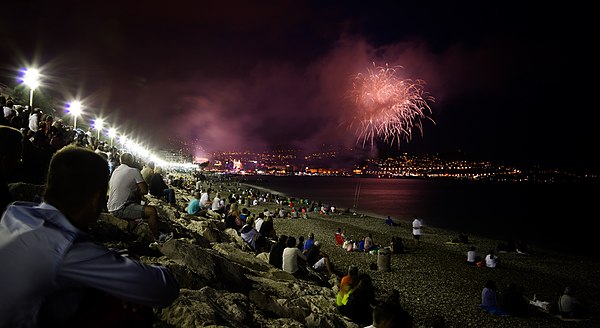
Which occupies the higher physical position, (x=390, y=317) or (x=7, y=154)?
(x=7, y=154)

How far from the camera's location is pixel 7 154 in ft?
10.2

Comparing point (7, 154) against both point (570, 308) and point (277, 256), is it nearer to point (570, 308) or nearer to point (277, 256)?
point (277, 256)

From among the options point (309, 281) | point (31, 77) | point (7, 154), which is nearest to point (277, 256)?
point (309, 281)

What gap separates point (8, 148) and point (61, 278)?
97.1 inches

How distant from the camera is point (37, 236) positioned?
55.2 inches

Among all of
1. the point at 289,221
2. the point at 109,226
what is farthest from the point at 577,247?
the point at 109,226

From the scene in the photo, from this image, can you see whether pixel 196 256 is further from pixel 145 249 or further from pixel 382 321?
pixel 382 321

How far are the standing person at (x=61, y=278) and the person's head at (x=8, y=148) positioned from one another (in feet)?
6.75

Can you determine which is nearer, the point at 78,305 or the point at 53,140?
the point at 78,305

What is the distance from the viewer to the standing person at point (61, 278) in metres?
1.38

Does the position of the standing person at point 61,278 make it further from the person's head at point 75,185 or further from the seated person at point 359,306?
the seated person at point 359,306

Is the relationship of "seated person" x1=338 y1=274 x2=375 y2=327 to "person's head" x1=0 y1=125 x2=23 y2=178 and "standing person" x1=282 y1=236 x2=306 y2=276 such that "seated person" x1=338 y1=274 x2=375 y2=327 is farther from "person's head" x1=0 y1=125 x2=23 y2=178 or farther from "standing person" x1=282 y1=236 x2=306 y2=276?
"person's head" x1=0 y1=125 x2=23 y2=178

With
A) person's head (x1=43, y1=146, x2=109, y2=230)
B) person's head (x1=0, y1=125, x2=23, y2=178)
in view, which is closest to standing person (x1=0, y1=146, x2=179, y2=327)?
person's head (x1=43, y1=146, x2=109, y2=230)

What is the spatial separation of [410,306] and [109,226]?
9.42 metres
